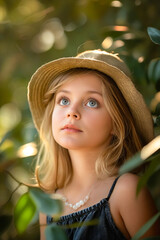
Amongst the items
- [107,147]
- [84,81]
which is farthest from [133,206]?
[84,81]

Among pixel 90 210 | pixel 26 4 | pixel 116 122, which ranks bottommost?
pixel 90 210

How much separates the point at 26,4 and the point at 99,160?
1.41 meters

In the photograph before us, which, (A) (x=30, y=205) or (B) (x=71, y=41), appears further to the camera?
(B) (x=71, y=41)

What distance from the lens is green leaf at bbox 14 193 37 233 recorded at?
42.8 inches

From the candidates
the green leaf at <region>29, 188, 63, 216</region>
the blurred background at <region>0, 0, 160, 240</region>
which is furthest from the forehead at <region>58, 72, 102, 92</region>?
the green leaf at <region>29, 188, 63, 216</region>

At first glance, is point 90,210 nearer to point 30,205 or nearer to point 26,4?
point 30,205

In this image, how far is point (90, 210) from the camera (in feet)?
5.29

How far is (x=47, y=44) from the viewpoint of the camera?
8.45 feet

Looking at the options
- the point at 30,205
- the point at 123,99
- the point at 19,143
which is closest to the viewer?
the point at 30,205

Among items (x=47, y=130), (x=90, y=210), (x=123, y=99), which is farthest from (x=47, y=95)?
(x=90, y=210)

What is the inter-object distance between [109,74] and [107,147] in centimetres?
30

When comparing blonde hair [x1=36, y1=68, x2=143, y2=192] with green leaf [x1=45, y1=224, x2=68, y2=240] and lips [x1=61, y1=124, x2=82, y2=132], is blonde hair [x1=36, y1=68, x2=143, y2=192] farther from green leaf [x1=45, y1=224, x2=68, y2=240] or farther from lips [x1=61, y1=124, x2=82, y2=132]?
green leaf [x1=45, y1=224, x2=68, y2=240]

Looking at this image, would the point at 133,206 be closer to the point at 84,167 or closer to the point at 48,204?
the point at 84,167

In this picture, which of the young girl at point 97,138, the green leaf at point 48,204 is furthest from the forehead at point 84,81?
the green leaf at point 48,204
